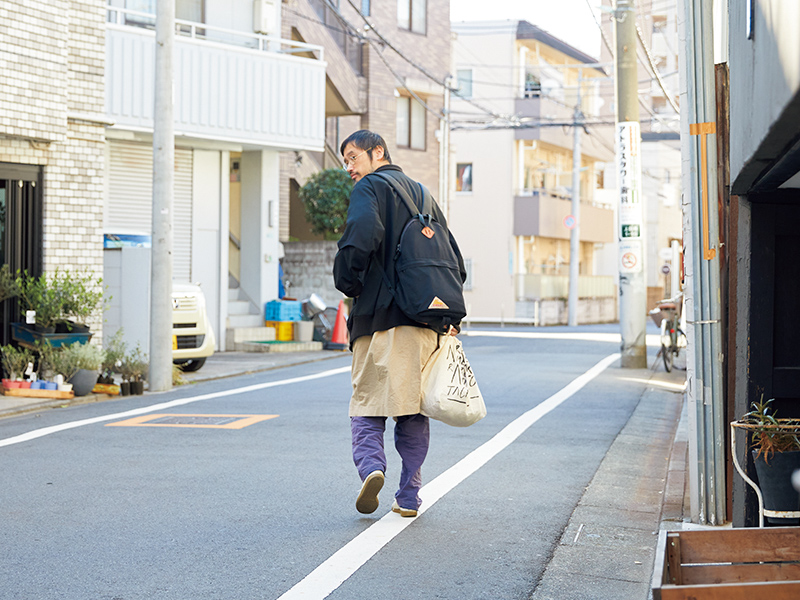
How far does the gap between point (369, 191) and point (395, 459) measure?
265cm

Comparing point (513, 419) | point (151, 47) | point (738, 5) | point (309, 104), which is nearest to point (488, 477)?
Answer: point (513, 419)

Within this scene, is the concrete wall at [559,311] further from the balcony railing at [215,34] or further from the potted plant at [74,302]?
the potted plant at [74,302]

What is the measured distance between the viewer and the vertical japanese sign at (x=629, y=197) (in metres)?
15.7

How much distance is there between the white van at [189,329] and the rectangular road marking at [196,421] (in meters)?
4.29

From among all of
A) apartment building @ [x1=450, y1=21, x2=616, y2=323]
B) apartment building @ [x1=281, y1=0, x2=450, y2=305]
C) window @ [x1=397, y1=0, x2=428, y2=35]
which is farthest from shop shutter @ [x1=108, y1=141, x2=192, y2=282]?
apartment building @ [x1=450, y1=21, x2=616, y2=323]

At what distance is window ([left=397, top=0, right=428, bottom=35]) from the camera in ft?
105

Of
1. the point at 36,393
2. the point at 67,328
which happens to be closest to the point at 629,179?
the point at 67,328

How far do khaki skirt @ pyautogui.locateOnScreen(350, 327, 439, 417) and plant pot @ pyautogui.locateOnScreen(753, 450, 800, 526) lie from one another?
1.76 meters

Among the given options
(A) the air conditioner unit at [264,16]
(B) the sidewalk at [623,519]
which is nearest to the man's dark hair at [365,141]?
(B) the sidewalk at [623,519]

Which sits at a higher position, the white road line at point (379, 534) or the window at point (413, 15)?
the window at point (413, 15)

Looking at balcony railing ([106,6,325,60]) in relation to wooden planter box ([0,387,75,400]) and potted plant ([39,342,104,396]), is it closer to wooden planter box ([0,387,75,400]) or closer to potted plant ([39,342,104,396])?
potted plant ([39,342,104,396])

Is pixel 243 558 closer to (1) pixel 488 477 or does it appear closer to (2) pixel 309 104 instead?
(1) pixel 488 477

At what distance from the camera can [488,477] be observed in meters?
6.55

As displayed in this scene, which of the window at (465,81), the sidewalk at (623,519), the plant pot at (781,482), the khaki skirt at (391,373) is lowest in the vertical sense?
the sidewalk at (623,519)
